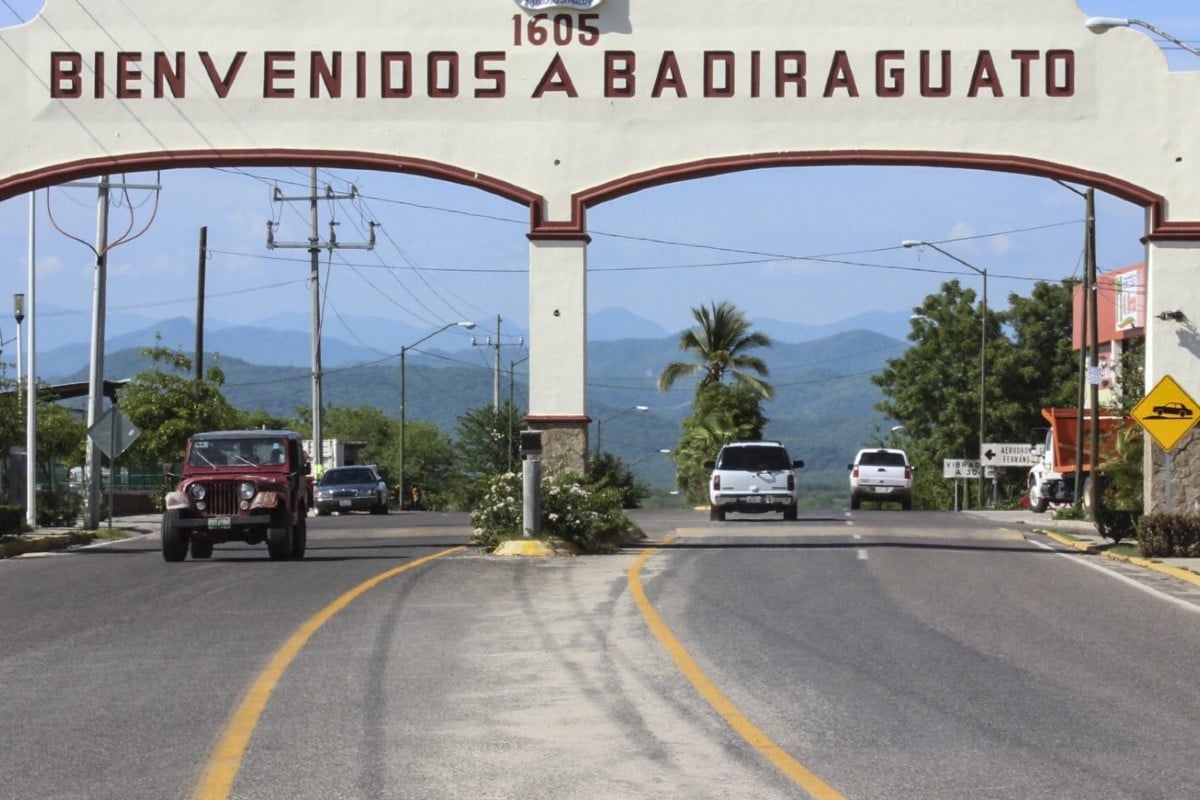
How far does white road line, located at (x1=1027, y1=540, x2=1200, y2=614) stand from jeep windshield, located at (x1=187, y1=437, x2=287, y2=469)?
1167cm

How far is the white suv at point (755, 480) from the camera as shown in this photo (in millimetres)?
43438

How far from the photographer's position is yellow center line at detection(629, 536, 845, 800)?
888 cm

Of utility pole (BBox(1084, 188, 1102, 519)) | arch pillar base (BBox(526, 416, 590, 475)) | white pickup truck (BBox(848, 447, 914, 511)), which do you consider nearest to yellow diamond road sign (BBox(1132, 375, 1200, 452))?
arch pillar base (BBox(526, 416, 590, 475))

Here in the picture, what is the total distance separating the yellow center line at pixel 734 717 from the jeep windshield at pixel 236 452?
419 inches

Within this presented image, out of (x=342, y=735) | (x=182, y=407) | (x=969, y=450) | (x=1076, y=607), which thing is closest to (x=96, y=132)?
(x=1076, y=607)

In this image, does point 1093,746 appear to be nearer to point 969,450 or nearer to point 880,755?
point 880,755

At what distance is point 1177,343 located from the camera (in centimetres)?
2934

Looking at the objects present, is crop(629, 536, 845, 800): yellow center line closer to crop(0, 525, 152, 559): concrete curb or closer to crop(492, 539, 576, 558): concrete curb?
crop(492, 539, 576, 558): concrete curb

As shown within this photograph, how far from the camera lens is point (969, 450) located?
289 feet

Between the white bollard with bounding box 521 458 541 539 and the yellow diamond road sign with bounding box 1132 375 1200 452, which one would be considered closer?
the white bollard with bounding box 521 458 541 539

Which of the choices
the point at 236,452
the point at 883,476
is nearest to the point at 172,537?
the point at 236,452

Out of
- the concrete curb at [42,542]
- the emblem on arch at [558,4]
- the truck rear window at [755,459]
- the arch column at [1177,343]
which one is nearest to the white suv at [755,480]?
the truck rear window at [755,459]

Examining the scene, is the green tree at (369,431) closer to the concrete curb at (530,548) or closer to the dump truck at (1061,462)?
the dump truck at (1061,462)

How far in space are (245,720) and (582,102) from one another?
799 inches
